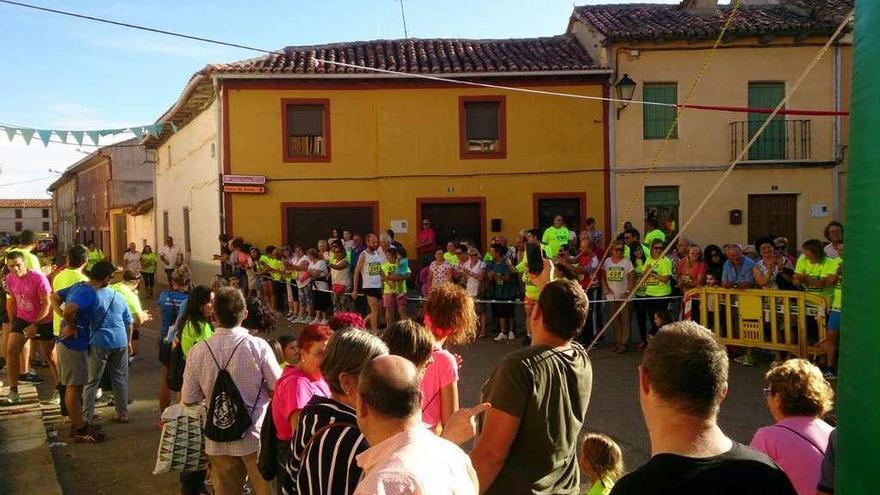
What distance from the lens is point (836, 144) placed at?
59.5 feet

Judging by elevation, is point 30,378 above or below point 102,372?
below

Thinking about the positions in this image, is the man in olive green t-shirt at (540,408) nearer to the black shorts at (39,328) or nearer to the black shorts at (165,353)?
the black shorts at (165,353)

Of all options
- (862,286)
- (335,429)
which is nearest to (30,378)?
(335,429)

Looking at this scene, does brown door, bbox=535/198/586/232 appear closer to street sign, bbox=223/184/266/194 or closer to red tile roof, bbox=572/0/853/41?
red tile roof, bbox=572/0/853/41

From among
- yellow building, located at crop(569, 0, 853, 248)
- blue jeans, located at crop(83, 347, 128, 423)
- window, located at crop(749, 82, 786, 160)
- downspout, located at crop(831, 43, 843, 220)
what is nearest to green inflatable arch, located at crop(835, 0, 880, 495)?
blue jeans, located at crop(83, 347, 128, 423)

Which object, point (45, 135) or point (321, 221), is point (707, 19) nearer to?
point (321, 221)

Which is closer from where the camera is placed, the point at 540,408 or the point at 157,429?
the point at 540,408

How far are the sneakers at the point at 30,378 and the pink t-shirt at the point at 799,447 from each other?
8948 mm

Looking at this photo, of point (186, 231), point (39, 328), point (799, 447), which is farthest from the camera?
point (186, 231)

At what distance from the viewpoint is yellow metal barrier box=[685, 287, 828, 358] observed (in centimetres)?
893

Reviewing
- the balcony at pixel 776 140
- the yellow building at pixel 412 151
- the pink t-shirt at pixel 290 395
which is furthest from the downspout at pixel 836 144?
the pink t-shirt at pixel 290 395

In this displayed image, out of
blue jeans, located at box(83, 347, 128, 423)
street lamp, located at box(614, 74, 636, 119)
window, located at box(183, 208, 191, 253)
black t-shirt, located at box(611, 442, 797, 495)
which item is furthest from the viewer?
window, located at box(183, 208, 191, 253)

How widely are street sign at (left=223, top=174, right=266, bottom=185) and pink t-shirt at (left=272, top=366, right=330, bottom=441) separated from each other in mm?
15003

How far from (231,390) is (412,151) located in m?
14.6
